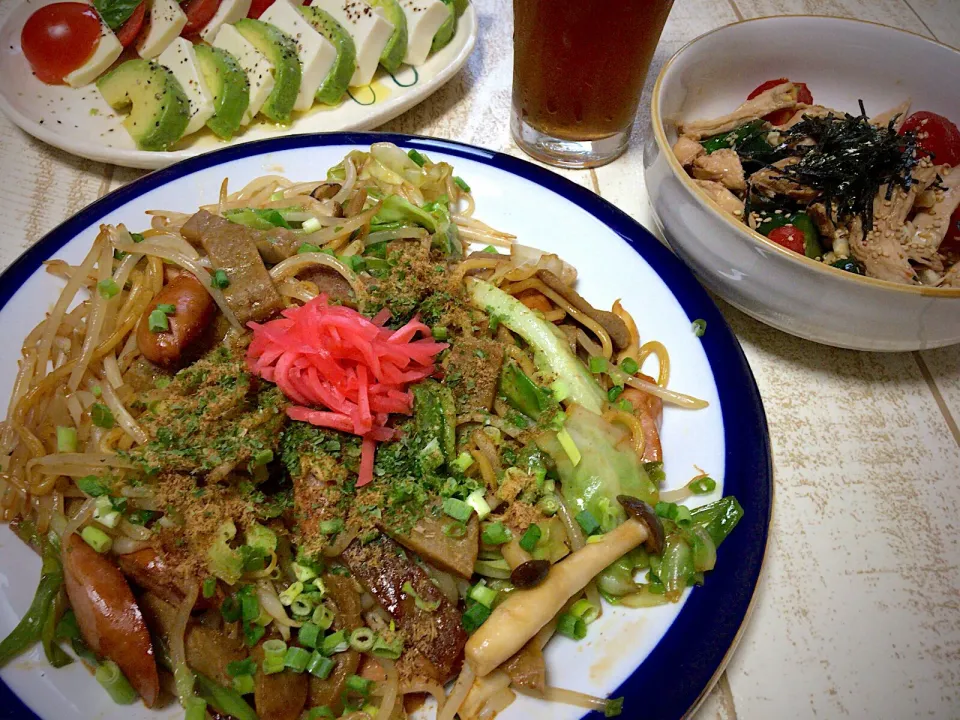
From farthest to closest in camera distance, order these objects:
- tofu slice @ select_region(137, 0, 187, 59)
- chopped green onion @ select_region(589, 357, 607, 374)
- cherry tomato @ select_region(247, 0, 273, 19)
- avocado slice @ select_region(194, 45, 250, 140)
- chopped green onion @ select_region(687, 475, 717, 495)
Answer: cherry tomato @ select_region(247, 0, 273, 19) → tofu slice @ select_region(137, 0, 187, 59) → avocado slice @ select_region(194, 45, 250, 140) → chopped green onion @ select_region(589, 357, 607, 374) → chopped green onion @ select_region(687, 475, 717, 495)

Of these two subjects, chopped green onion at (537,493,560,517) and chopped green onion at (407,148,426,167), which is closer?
chopped green onion at (537,493,560,517)

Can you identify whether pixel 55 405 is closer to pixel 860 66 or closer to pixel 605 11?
pixel 605 11

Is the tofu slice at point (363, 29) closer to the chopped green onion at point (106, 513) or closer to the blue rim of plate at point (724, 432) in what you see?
the blue rim of plate at point (724, 432)

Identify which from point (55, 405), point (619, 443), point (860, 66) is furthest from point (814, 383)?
point (55, 405)

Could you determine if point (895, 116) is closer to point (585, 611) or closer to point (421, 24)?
point (421, 24)

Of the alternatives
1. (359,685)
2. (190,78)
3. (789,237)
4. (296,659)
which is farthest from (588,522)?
(190,78)

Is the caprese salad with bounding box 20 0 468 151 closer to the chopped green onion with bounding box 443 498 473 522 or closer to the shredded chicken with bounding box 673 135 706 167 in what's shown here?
the shredded chicken with bounding box 673 135 706 167

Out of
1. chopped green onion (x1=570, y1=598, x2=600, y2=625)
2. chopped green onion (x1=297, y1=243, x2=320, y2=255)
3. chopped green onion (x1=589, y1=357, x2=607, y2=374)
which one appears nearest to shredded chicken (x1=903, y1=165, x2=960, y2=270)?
chopped green onion (x1=589, y1=357, x2=607, y2=374)
